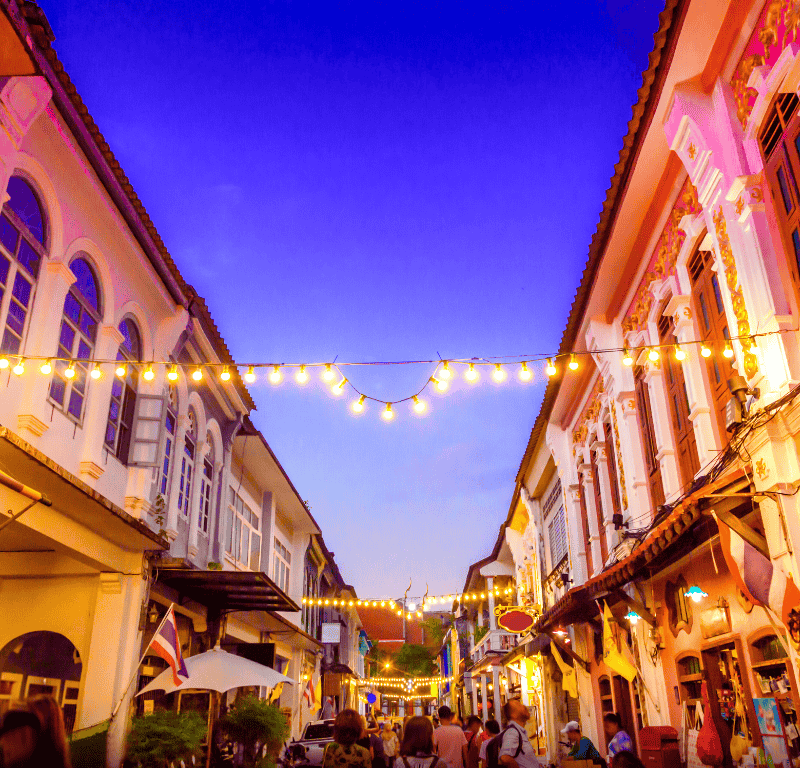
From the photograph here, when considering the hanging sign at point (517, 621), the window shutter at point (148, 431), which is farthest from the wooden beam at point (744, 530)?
the hanging sign at point (517, 621)

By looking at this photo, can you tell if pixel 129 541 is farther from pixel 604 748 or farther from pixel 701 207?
pixel 604 748

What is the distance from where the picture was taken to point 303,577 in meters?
27.5

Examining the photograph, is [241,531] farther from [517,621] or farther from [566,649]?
[566,649]

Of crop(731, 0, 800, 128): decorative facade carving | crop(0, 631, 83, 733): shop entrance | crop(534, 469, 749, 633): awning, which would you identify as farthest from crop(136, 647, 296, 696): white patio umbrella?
crop(731, 0, 800, 128): decorative facade carving

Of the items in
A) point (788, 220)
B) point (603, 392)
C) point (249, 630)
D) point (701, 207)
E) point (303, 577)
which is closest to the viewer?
point (788, 220)

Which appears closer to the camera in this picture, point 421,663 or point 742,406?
point 742,406

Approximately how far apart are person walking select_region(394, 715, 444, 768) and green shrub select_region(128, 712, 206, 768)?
4916mm

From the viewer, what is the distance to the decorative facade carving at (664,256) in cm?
994

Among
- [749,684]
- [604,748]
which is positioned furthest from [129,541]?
[604,748]

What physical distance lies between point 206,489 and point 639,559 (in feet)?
31.1

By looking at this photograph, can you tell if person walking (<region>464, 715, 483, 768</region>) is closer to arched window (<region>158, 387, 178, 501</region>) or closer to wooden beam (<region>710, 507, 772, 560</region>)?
wooden beam (<region>710, 507, 772, 560</region>)

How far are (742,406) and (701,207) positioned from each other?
10.5ft

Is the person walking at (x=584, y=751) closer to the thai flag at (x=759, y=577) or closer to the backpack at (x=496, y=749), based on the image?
the backpack at (x=496, y=749)

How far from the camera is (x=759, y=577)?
7035 millimetres
